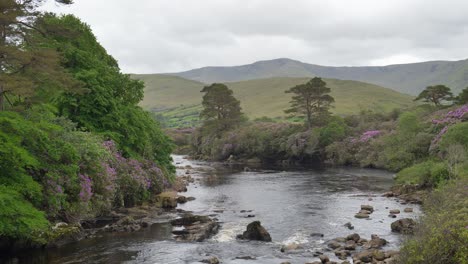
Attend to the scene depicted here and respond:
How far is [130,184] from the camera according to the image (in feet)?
121

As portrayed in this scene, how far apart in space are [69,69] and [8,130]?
1796 cm

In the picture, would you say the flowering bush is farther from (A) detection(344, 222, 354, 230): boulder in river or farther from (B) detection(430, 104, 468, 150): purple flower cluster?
(B) detection(430, 104, 468, 150): purple flower cluster

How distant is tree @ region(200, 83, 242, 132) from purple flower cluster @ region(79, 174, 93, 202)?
246 ft

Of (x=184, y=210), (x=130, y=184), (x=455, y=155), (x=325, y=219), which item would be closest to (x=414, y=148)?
(x=455, y=155)

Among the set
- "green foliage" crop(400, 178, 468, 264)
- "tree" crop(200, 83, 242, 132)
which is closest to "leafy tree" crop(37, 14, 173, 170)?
"green foliage" crop(400, 178, 468, 264)

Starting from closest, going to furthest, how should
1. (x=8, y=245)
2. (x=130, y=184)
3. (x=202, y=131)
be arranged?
(x=8, y=245) → (x=130, y=184) → (x=202, y=131)

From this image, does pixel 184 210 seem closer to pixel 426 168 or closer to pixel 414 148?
pixel 426 168

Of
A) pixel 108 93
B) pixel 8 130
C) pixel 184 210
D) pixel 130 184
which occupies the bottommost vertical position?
pixel 184 210

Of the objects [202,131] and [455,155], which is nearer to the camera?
[455,155]

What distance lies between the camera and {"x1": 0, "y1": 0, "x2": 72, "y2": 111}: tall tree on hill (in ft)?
71.8

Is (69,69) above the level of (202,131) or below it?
above

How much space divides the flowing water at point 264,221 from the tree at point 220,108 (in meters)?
45.0

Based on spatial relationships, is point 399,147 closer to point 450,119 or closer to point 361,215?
point 450,119

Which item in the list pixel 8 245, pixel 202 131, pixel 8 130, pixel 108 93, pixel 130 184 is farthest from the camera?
pixel 202 131
